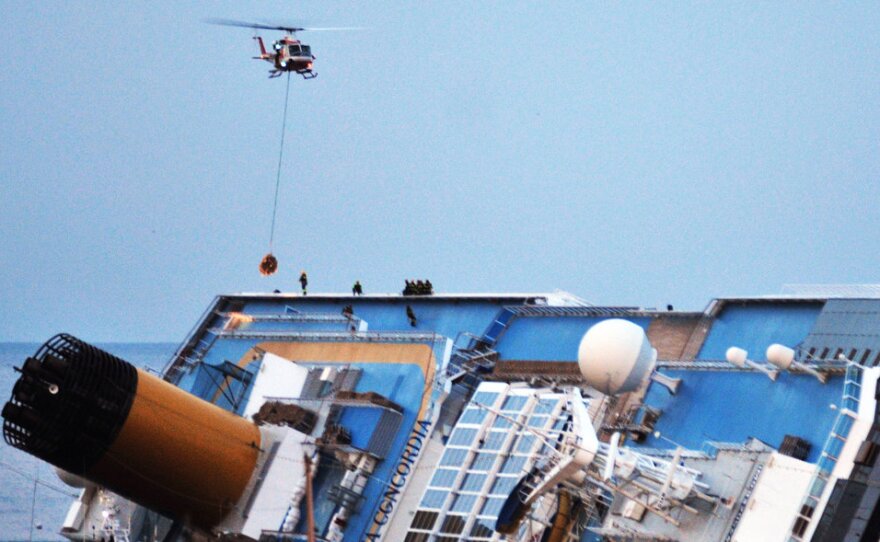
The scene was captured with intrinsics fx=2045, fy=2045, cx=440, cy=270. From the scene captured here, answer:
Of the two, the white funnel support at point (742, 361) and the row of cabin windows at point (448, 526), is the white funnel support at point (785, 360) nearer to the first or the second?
the white funnel support at point (742, 361)

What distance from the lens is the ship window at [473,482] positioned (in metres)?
60.1

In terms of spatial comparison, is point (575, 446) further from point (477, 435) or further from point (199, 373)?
point (199, 373)

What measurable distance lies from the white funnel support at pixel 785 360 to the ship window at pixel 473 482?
9145mm

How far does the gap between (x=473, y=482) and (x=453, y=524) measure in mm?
1371

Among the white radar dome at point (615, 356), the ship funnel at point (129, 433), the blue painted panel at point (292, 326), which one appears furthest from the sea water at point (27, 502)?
the white radar dome at point (615, 356)

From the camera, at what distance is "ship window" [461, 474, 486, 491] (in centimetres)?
6012

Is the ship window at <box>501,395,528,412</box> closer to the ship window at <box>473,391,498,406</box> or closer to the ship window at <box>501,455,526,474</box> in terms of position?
the ship window at <box>473,391,498,406</box>

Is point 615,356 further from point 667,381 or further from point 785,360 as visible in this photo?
point 667,381

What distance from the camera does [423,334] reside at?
70.1 metres

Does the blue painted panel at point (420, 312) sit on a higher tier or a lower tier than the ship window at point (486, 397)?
higher

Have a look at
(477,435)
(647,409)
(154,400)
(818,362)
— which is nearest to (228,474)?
(154,400)

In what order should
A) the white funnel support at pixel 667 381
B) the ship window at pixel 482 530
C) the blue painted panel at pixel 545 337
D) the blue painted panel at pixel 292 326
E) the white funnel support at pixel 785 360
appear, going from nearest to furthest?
the white funnel support at pixel 785 360
the ship window at pixel 482 530
the white funnel support at pixel 667 381
the blue painted panel at pixel 545 337
the blue painted panel at pixel 292 326

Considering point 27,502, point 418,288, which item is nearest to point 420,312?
point 418,288

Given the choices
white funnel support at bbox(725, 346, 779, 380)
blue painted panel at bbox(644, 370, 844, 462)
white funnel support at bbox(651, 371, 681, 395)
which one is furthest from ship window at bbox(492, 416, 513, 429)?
white funnel support at bbox(725, 346, 779, 380)
